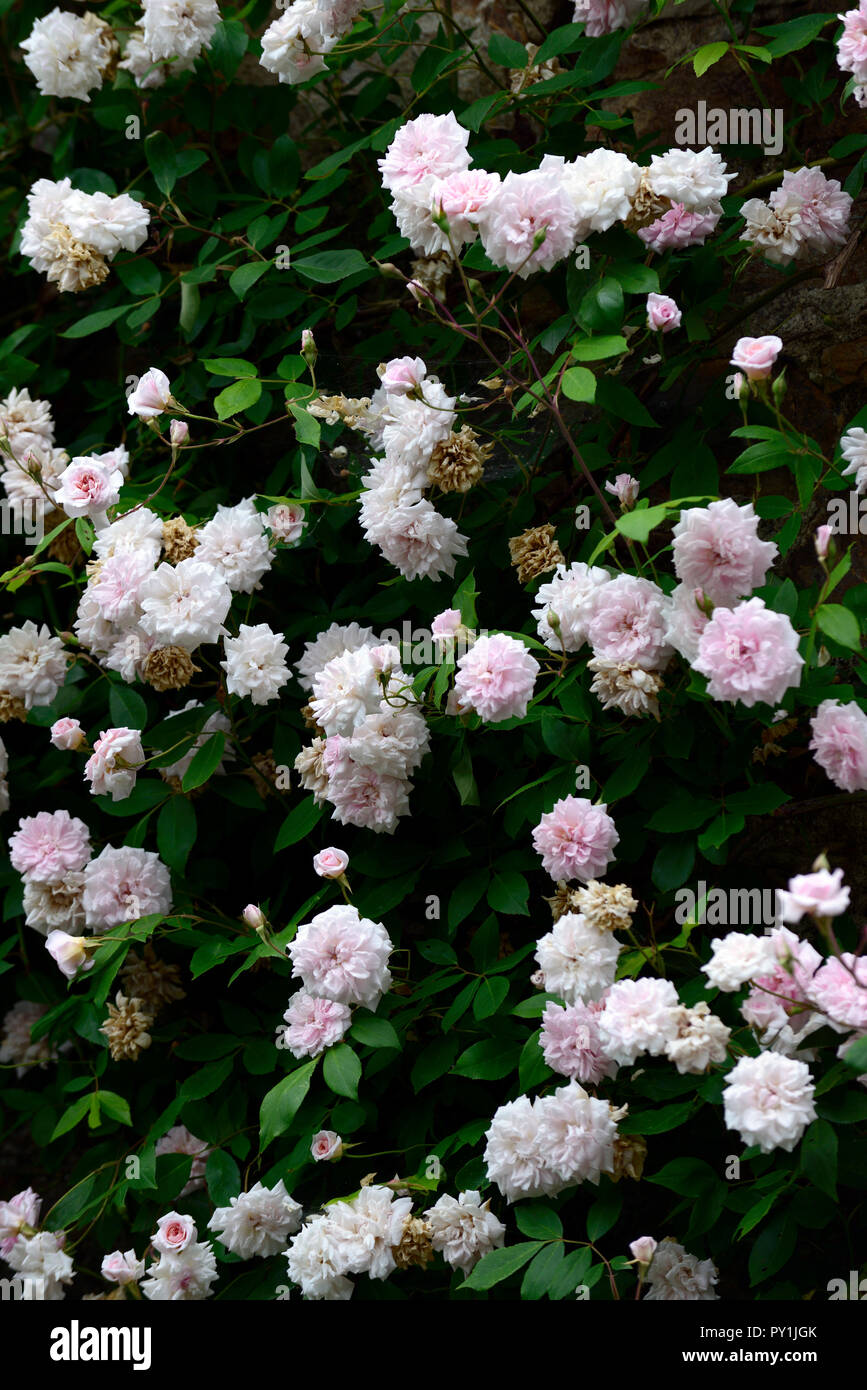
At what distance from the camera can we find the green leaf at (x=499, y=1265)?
1391mm

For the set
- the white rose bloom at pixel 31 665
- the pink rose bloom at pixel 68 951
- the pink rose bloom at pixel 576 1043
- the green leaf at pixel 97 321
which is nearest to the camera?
the pink rose bloom at pixel 576 1043

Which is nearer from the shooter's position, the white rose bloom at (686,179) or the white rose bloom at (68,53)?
the white rose bloom at (686,179)

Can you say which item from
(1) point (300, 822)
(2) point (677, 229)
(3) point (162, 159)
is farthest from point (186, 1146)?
(3) point (162, 159)

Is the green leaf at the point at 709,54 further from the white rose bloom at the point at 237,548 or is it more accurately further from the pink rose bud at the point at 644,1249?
the pink rose bud at the point at 644,1249

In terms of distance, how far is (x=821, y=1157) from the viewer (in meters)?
1.23

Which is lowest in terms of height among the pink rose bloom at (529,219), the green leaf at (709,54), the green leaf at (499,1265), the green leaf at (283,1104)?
the green leaf at (499,1265)

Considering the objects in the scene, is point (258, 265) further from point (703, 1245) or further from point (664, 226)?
point (703, 1245)

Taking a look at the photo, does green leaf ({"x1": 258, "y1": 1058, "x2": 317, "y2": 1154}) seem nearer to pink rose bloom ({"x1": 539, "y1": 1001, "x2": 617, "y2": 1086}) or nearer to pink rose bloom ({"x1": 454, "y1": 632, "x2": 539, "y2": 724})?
pink rose bloom ({"x1": 539, "y1": 1001, "x2": 617, "y2": 1086})

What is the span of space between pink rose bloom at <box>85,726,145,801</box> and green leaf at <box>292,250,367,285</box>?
77 centimetres

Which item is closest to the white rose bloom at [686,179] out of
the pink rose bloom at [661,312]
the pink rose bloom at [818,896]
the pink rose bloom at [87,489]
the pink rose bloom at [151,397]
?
the pink rose bloom at [661,312]

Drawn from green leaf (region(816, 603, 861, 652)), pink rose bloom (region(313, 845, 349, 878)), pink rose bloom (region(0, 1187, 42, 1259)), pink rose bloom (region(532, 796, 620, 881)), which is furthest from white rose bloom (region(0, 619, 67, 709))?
green leaf (region(816, 603, 861, 652))

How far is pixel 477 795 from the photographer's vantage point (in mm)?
1668

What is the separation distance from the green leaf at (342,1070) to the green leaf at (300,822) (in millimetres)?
320

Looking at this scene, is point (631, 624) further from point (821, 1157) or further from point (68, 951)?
point (68, 951)
